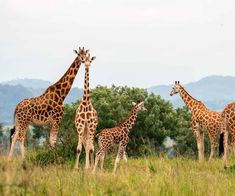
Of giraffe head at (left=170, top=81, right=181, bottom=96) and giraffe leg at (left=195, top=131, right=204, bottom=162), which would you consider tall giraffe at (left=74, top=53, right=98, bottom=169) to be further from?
giraffe head at (left=170, top=81, right=181, bottom=96)

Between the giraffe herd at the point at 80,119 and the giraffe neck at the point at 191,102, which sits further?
the giraffe neck at the point at 191,102

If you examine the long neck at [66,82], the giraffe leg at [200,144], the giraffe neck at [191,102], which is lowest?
the giraffe leg at [200,144]

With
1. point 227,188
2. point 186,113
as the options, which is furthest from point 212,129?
point 186,113

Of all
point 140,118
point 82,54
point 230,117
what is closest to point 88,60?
point 82,54

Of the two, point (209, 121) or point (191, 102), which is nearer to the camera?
point (209, 121)

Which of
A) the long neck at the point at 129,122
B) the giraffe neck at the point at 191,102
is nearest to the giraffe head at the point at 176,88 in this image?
the giraffe neck at the point at 191,102

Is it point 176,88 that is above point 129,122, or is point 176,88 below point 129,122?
above

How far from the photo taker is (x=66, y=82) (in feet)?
56.2

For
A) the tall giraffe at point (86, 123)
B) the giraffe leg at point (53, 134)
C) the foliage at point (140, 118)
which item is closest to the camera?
the tall giraffe at point (86, 123)

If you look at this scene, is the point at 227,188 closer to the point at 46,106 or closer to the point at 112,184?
the point at 112,184

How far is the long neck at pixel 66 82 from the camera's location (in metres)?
16.8

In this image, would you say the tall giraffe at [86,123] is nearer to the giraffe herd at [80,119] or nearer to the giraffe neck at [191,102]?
the giraffe herd at [80,119]

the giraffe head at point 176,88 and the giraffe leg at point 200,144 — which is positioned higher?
the giraffe head at point 176,88

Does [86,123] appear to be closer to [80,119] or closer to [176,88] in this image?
[80,119]
